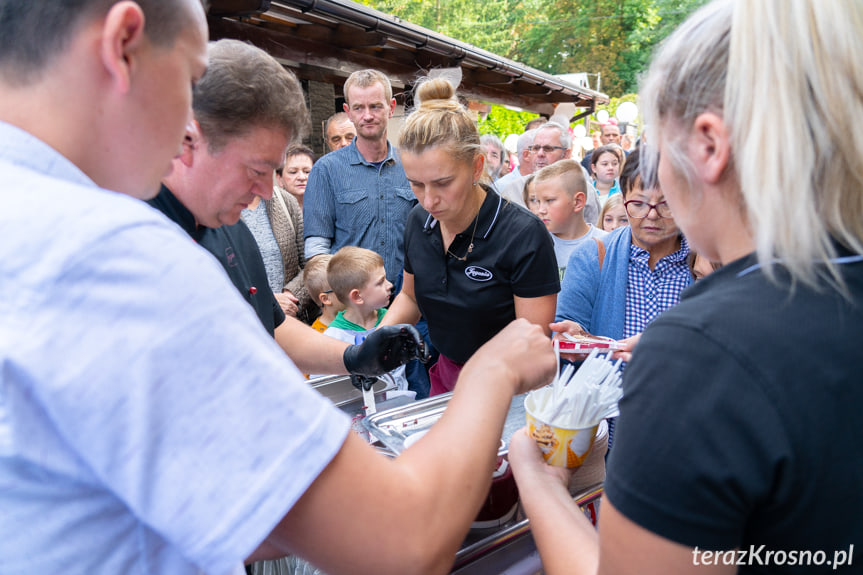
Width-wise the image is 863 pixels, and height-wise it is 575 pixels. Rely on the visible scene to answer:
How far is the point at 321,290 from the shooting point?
3.41m

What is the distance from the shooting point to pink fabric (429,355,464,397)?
2.51 meters

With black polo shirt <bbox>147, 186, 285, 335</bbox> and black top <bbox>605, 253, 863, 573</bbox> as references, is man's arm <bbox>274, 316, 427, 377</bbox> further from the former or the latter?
black top <bbox>605, 253, 863, 573</bbox>

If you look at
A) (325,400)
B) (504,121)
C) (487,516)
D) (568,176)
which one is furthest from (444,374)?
(504,121)

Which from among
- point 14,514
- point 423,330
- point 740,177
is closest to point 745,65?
point 740,177

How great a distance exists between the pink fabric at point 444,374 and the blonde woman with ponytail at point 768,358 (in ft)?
5.70

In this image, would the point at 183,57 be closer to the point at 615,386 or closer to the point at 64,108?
the point at 64,108

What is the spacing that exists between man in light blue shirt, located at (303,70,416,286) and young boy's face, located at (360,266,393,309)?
2.06ft

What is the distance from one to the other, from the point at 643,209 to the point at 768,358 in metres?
1.70

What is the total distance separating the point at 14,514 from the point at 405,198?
3.41 m

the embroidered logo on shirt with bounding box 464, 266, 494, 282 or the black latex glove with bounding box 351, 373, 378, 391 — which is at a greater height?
the embroidered logo on shirt with bounding box 464, 266, 494, 282

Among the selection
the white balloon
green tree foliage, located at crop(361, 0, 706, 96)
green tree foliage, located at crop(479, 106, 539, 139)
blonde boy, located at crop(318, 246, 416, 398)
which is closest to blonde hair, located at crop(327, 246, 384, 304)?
blonde boy, located at crop(318, 246, 416, 398)

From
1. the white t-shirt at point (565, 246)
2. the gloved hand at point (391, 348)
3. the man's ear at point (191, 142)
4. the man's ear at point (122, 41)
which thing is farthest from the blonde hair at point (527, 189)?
the man's ear at point (122, 41)

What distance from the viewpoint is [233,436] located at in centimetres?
59

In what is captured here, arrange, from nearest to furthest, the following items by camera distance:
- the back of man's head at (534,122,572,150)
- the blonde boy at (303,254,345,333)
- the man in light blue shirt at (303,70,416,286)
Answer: the blonde boy at (303,254,345,333), the man in light blue shirt at (303,70,416,286), the back of man's head at (534,122,572,150)
